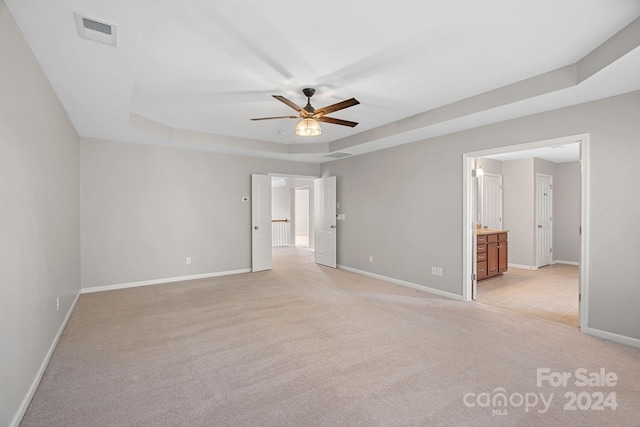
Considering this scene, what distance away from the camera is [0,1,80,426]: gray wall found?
6.02ft

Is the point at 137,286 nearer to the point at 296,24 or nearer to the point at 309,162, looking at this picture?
the point at 309,162

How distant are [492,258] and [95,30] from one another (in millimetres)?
6402

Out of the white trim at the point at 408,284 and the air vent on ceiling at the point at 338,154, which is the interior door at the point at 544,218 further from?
the air vent on ceiling at the point at 338,154

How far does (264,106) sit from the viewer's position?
156 inches

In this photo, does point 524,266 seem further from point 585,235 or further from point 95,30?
point 95,30

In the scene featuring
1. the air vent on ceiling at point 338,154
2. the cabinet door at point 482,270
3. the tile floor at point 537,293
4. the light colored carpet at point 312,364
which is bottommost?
the light colored carpet at point 312,364

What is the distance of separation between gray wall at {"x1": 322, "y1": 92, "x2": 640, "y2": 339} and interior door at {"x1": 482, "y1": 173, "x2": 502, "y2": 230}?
109 inches

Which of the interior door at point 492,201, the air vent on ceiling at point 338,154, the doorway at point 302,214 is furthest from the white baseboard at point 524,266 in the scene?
the doorway at point 302,214

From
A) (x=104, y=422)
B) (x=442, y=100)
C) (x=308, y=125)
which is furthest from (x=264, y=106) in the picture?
(x=104, y=422)

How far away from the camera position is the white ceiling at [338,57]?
207 centimetres

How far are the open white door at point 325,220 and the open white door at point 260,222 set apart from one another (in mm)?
1289

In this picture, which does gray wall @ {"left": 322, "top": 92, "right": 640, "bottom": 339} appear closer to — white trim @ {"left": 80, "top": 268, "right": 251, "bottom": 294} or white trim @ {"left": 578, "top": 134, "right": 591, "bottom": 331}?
white trim @ {"left": 578, "top": 134, "right": 591, "bottom": 331}

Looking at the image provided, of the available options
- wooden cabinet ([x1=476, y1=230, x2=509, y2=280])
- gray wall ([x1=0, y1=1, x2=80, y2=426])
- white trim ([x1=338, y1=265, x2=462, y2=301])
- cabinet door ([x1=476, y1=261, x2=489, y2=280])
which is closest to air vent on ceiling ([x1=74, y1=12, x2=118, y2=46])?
gray wall ([x1=0, y1=1, x2=80, y2=426])

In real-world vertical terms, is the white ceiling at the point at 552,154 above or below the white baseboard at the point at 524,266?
above
